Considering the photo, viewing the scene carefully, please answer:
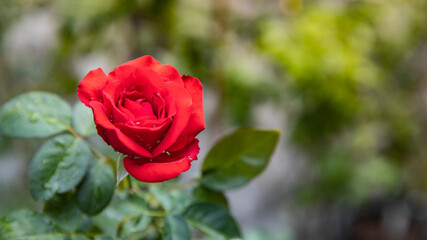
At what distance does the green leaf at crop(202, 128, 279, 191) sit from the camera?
42 cm

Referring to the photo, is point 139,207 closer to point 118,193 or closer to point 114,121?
point 118,193

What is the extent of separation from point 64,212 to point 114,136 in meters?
0.15

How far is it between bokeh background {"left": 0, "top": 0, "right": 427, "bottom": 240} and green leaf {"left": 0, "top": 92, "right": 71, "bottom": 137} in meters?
0.39

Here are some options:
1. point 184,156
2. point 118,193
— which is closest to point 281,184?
point 118,193

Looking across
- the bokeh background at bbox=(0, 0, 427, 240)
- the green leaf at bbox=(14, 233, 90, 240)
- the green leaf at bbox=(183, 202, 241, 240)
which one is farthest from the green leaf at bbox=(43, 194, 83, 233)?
the bokeh background at bbox=(0, 0, 427, 240)

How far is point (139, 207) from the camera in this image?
403mm

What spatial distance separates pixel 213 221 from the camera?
15.5 inches

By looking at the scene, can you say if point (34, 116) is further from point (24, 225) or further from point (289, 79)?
point (289, 79)

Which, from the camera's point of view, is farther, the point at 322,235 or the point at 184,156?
the point at 322,235

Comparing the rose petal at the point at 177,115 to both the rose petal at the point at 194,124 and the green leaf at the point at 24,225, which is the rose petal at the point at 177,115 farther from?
the green leaf at the point at 24,225

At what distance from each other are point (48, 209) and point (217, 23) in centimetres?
104

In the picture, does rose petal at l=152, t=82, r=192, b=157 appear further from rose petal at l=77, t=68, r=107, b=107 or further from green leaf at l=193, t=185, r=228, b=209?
green leaf at l=193, t=185, r=228, b=209

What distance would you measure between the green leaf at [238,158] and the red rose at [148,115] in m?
0.13

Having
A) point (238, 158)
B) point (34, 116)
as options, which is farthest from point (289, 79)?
point (34, 116)
